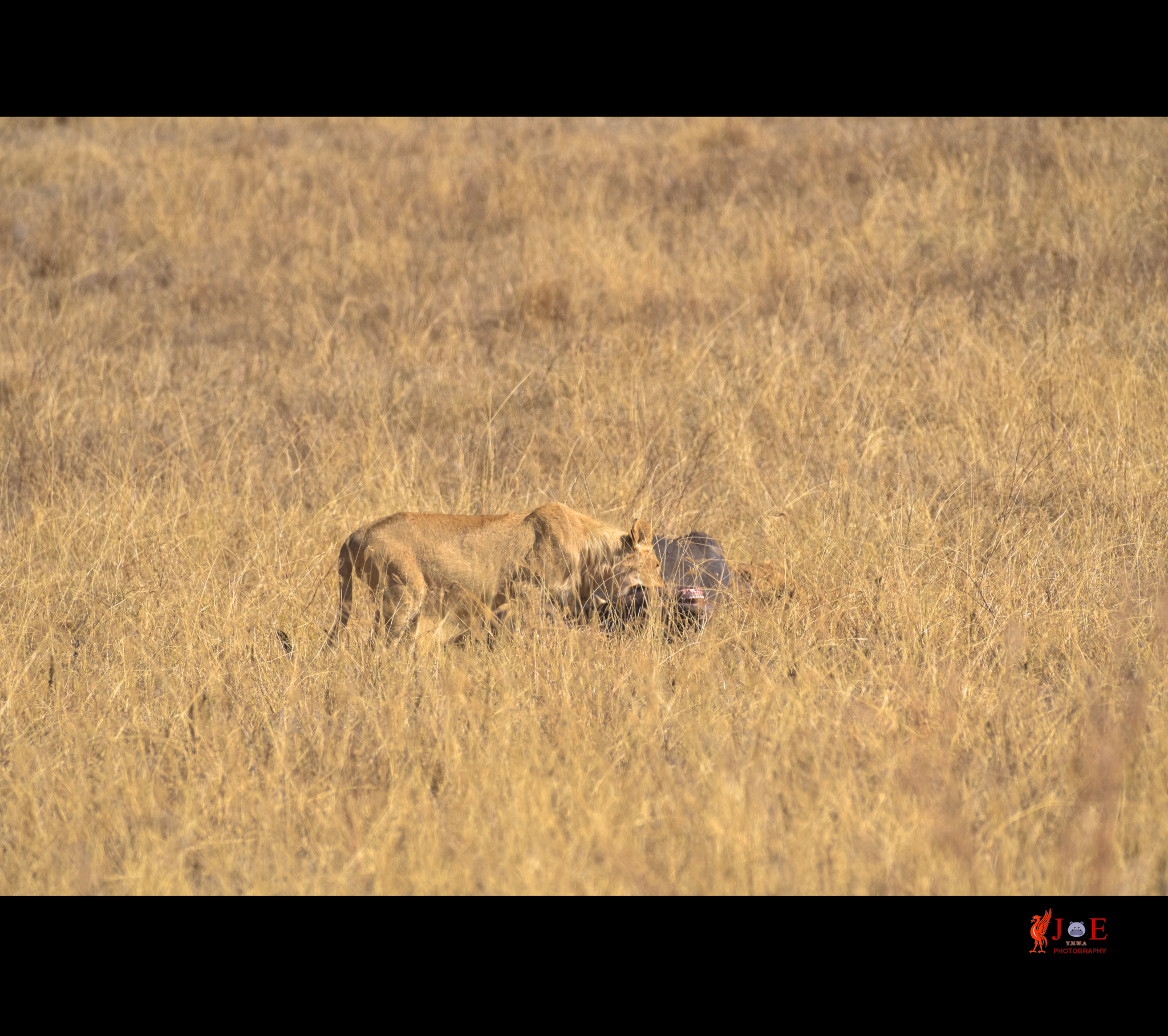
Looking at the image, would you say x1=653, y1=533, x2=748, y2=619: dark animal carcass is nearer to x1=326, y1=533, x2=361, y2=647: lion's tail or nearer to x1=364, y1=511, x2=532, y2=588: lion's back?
x1=364, y1=511, x2=532, y2=588: lion's back

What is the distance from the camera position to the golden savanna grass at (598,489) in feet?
8.98

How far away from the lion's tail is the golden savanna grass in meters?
0.10

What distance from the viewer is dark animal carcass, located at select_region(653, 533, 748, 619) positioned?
13.6ft

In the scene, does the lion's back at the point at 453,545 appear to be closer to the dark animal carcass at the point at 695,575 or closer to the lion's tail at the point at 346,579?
the lion's tail at the point at 346,579

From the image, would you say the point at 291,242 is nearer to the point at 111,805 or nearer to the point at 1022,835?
the point at 111,805

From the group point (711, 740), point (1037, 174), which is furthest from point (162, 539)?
point (1037, 174)

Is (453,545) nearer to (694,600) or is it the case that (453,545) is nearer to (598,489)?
(694,600)

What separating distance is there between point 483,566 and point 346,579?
522 millimetres

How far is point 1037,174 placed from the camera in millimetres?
9977

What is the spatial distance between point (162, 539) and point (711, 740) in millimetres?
3201
